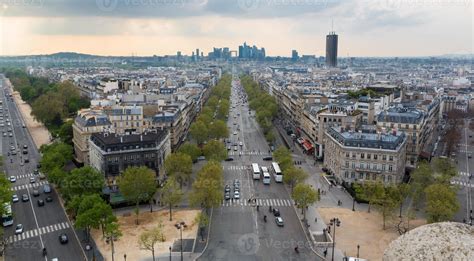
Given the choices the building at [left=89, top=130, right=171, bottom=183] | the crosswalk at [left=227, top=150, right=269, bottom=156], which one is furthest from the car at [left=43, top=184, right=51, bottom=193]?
the crosswalk at [left=227, top=150, right=269, bottom=156]

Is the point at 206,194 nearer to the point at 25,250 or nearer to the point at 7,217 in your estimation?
the point at 25,250

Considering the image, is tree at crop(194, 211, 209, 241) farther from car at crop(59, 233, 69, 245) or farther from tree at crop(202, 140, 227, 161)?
tree at crop(202, 140, 227, 161)

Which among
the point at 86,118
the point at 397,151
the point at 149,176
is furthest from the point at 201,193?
the point at 86,118

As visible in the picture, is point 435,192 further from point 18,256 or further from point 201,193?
point 18,256

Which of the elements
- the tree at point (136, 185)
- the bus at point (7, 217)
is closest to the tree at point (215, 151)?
the tree at point (136, 185)

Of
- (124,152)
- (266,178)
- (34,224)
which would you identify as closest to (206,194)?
(124,152)

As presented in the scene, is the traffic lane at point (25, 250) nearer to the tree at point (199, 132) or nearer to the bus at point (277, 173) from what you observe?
the bus at point (277, 173)
